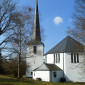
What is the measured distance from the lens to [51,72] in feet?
92.6

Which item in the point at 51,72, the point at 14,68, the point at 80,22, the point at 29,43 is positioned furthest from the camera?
the point at 14,68

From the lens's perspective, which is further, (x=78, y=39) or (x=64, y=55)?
(x=64, y=55)

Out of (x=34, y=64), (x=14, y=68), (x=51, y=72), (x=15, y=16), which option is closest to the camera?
(x=15, y=16)

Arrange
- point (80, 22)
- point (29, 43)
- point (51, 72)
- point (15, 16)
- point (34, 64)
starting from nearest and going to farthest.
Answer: point (15, 16), point (80, 22), point (29, 43), point (51, 72), point (34, 64)

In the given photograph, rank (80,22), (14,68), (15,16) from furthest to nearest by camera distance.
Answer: (14,68) → (80,22) → (15,16)

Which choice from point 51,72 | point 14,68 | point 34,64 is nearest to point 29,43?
point 51,72

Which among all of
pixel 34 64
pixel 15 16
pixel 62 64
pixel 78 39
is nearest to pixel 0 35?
pixel 15 16

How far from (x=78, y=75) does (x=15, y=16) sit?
20.5 m

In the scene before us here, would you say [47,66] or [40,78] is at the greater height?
[47,66]

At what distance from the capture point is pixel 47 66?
1157 inches

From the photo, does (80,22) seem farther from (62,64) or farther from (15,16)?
(62,64)

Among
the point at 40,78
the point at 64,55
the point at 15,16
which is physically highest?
the point at 15,16

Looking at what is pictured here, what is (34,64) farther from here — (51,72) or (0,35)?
(0,35)

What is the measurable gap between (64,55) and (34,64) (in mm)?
12673
